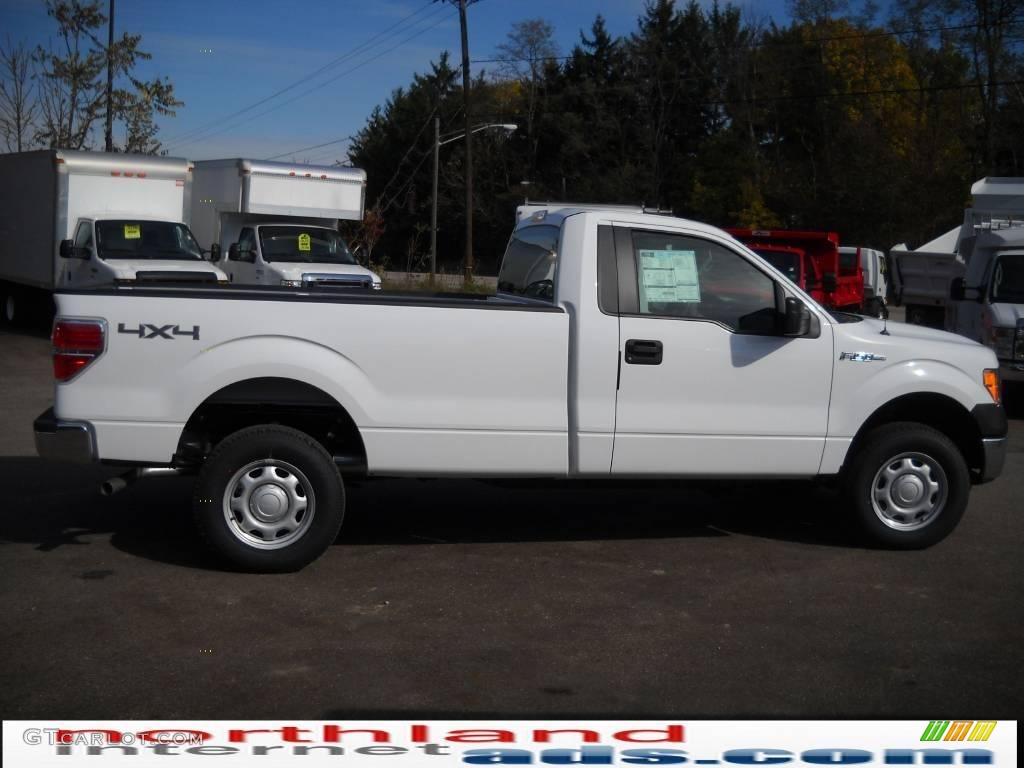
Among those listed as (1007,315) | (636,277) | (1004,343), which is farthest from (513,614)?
(1007,315)

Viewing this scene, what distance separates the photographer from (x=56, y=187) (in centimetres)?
1872

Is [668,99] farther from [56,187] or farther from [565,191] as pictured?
[56,187]

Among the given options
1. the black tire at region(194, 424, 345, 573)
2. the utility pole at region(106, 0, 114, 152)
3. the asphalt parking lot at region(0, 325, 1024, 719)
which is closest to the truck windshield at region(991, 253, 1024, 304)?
the asphalt parking lot at region(0, 325, 1024, 719)

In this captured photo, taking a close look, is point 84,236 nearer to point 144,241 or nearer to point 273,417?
point 144,241

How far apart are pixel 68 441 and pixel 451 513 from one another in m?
2.77

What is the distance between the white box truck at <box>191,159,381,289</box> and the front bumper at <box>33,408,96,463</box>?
1167 centimetres

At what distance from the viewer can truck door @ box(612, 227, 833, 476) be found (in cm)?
661

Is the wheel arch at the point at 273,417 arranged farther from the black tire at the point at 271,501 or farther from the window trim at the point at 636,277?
the window trim at the point at 636,277

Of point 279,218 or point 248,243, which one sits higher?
point 279,218

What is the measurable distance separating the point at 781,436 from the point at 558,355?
1.46 metres

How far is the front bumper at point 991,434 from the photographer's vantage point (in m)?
7.12

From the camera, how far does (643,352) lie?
656 centimetres

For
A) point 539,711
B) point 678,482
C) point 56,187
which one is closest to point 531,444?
point 678,482
